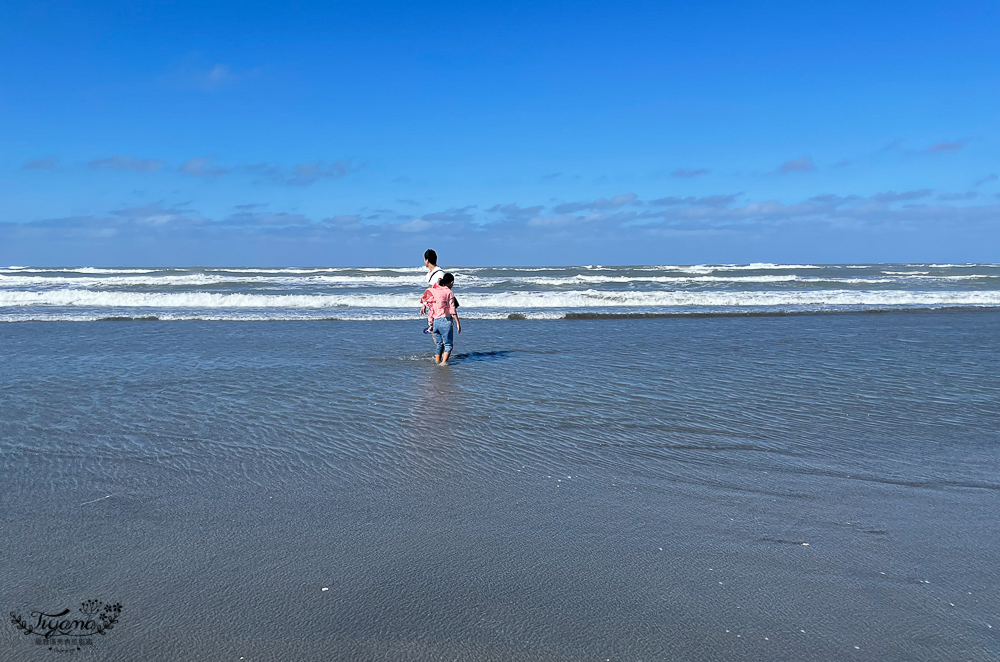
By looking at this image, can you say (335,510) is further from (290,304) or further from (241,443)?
(290,304)

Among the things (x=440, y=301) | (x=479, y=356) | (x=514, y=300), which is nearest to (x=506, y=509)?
(x=440, y=301)

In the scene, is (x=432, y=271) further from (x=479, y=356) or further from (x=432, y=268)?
(x=479, y=356)

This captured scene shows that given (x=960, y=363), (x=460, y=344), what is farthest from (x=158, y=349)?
(x=960, y=363)

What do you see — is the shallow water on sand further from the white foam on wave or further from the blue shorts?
the white foam on wave

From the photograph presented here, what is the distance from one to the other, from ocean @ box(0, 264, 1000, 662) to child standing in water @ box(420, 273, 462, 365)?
53 centimetres

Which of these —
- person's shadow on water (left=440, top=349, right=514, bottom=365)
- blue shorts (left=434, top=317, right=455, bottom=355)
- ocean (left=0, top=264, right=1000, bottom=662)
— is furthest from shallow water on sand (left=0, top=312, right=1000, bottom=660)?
person's shadow on water (left=440, top=349, right=514, bottom=365)

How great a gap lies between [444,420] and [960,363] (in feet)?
25.7

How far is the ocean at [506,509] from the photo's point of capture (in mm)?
2785

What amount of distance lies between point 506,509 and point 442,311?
19.0ft

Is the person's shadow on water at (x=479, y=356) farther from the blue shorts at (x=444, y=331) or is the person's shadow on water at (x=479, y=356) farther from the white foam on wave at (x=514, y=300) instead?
the white foam on wave at (x=514, y=300)

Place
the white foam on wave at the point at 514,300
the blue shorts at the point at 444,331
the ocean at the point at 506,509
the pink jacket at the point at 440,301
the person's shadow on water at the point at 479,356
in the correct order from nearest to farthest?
1. the ocean at the point at 506,509
2. the pink jacket at the point at 440,301
3. the blue shorts at the point at 444,331
4. the person's shadow on water at the point at 479,356
5. the white foam on wave at the point at 514,300

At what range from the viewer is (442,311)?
31.8 ft

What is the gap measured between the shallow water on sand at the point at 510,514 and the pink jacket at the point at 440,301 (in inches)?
51.5

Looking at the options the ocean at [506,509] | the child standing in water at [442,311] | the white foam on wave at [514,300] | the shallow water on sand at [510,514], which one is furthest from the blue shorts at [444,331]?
the white foam on wave at [514,300]
